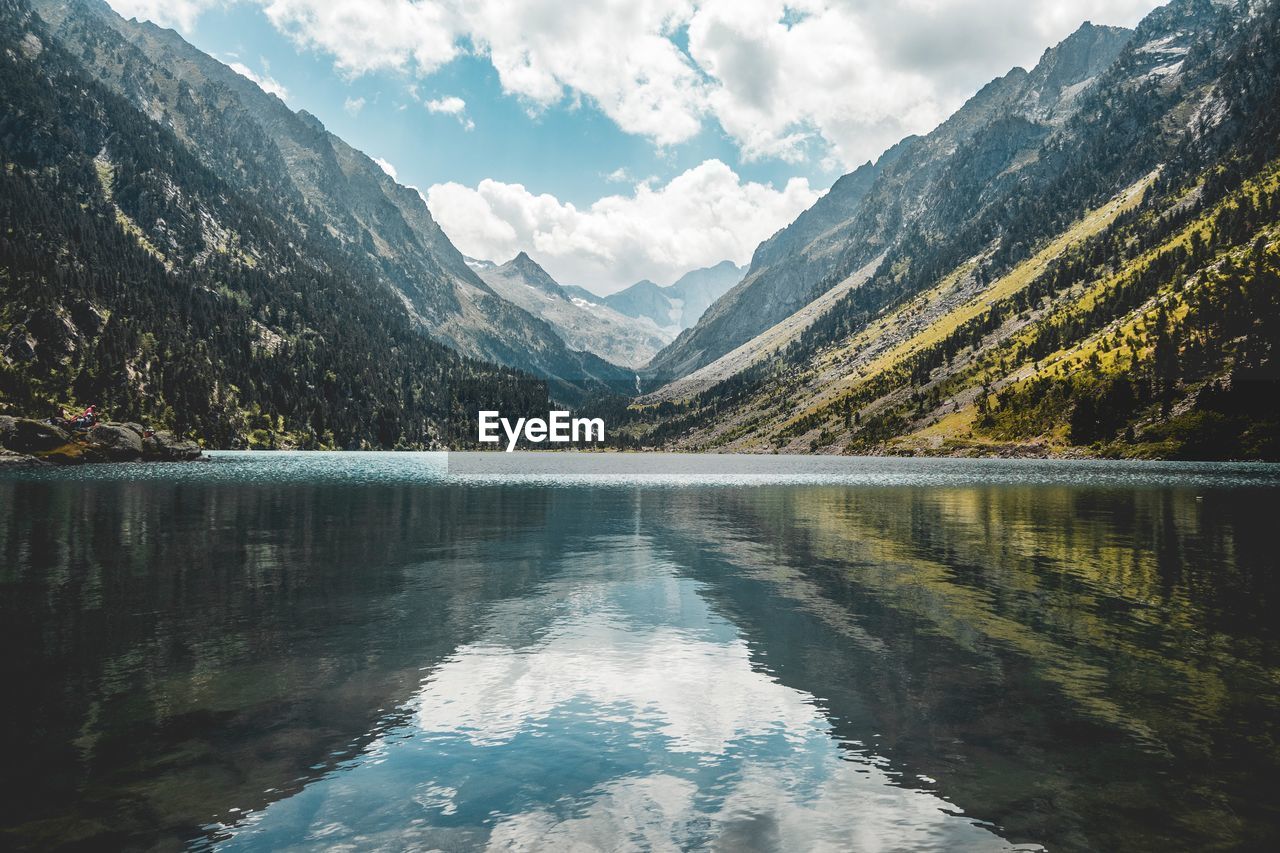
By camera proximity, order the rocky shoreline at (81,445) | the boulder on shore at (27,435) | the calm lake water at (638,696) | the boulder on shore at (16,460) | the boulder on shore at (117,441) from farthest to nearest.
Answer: the boulder on shore at (117,441) → the boulder on shore at (27,435) → the rocky shoreline at (81,445) → the boulder on shore at (16,460) → the calm lake water at (638,696)

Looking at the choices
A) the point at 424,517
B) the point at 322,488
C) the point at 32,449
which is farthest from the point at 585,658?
the point at 32,449

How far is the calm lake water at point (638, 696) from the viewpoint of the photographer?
13.2 meters

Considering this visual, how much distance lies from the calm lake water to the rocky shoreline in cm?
11378

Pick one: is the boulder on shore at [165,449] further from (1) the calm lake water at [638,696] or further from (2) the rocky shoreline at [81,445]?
(1) the calm lake water at [638,696]

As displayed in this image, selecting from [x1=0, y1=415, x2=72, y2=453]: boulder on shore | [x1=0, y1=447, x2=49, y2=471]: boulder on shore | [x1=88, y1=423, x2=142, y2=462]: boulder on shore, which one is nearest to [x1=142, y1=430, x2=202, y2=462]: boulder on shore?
[x1=88, y1=423, x2=142, y2=462]: boulder on shore

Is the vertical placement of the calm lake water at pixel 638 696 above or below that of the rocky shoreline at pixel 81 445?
below

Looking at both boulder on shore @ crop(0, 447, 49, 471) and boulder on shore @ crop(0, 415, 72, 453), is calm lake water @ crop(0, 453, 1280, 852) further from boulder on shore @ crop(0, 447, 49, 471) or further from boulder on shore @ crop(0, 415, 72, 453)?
boulder on shore @ crop(0, 415, 72, 453)

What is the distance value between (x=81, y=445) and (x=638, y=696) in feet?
555

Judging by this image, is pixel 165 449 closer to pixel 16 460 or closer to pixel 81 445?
pixel 81 445

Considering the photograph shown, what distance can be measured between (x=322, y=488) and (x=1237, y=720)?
101031mm

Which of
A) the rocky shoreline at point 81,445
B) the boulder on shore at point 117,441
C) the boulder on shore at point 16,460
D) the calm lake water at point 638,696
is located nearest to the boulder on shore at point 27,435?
the rocky shoreline at point 81,445

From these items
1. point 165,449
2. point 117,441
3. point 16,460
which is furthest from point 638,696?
point 165,449

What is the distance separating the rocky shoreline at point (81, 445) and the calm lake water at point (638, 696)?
373 feet

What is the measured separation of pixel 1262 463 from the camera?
16650 cm
